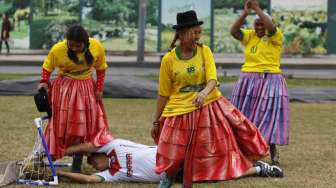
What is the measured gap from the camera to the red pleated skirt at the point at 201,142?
6160 millimetres

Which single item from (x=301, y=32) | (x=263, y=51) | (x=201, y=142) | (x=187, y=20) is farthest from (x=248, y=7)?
(x=301, y=32)

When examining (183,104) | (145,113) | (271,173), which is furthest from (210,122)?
(145,113)

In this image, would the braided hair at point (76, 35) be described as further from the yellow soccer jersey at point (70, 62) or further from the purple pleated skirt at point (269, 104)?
the purple pleated skirt at point (269, 104)

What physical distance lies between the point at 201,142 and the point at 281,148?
351cm

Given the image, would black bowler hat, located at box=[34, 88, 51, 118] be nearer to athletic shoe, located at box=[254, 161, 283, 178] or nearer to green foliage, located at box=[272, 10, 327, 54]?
athletic shoe, located at box=[254, 161, 283, 178]

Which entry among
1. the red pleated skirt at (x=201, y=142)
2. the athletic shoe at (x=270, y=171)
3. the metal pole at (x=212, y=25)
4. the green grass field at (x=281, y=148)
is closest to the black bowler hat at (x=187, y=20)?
the red pleated skirt at (x=201, y=142)

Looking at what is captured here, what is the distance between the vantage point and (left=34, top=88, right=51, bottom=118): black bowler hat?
721cm

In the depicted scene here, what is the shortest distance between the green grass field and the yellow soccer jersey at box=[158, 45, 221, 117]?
107cm

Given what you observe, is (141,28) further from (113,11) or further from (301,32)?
(301,32)

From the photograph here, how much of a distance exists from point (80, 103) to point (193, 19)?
1.92m

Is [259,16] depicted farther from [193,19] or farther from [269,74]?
[193,19]

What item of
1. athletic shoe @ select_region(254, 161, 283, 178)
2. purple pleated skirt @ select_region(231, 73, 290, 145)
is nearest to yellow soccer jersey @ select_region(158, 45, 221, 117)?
athletic shoe @ select_region(254, 161, 283, 178)

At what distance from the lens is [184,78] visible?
617 cm

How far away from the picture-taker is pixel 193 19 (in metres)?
6.04
